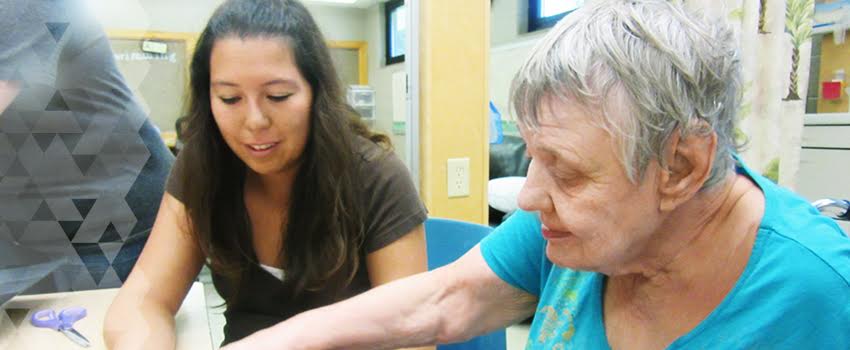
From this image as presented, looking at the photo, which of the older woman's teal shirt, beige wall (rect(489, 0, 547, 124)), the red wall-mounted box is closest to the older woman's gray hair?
the older woman's teal shirt

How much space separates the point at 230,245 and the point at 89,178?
2.63 ft

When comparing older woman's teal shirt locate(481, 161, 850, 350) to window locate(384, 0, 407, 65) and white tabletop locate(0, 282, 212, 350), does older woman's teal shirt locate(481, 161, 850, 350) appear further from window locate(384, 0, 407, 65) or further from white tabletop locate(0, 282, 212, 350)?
window locate(384, 0, 407, 65)

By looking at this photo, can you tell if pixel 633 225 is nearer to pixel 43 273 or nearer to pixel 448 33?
pixel 43 273

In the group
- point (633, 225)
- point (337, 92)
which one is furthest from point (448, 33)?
point (633, 225)

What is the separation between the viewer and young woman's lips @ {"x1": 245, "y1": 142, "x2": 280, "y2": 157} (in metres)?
0.78

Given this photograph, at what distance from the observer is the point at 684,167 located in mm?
536

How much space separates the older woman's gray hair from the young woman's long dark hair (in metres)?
0.44

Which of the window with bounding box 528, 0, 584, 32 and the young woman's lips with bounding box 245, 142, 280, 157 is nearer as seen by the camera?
the young woman's lips with bounding box 245, 142, 280, 157

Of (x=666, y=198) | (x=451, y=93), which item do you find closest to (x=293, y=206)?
(x=666, y=198)

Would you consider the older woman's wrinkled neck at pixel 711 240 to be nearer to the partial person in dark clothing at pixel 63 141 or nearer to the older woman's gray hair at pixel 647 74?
the older woman's gray hair at pixel 647 74

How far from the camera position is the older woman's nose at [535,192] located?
577mm

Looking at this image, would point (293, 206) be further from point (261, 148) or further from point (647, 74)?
point (647, 74)

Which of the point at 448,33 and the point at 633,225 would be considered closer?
the point at 633,225

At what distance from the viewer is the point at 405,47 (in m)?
1.70
